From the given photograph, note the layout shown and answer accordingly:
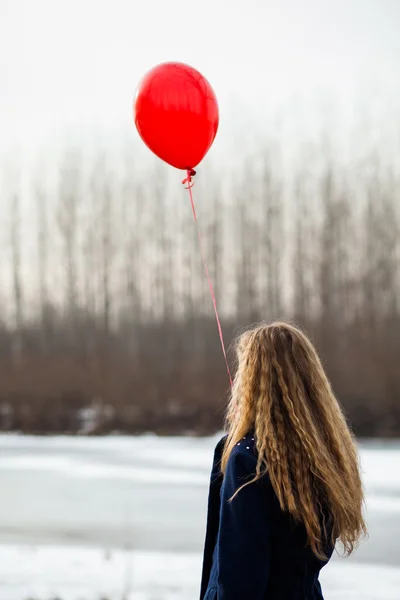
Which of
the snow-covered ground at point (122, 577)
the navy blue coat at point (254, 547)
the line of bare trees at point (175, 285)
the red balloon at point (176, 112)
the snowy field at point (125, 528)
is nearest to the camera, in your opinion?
the navy blue coat at point (254, 547)

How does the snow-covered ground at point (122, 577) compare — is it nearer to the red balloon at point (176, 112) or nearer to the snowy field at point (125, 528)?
the snowy field at point (125, 528)

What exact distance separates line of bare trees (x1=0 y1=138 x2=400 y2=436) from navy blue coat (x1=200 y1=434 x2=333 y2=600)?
14.3 meters

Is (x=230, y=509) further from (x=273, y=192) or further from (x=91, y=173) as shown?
(x=91, y=173)

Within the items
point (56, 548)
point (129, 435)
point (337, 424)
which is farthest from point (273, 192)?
point (337, 424)

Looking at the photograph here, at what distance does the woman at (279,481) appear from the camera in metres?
1.65

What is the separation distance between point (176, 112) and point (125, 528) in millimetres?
4147

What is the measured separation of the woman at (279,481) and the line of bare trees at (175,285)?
14.2m

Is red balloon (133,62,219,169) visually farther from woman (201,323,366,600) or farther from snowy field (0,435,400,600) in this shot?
snowy field (0,435,400,600)

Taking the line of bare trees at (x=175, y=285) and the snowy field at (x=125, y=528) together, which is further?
the line of bare trees at (x=175, y=285)

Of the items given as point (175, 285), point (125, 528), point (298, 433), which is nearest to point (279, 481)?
point (298, 433)

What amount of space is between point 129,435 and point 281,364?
42.7 ft

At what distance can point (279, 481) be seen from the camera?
65.8 inches

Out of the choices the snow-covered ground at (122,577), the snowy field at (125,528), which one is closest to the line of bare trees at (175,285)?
the snowy field at (125,528)

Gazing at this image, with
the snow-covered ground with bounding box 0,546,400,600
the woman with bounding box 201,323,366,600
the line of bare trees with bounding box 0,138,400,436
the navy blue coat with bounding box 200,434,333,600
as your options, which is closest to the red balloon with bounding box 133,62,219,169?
the woman with bounding box 201,323,366,600
